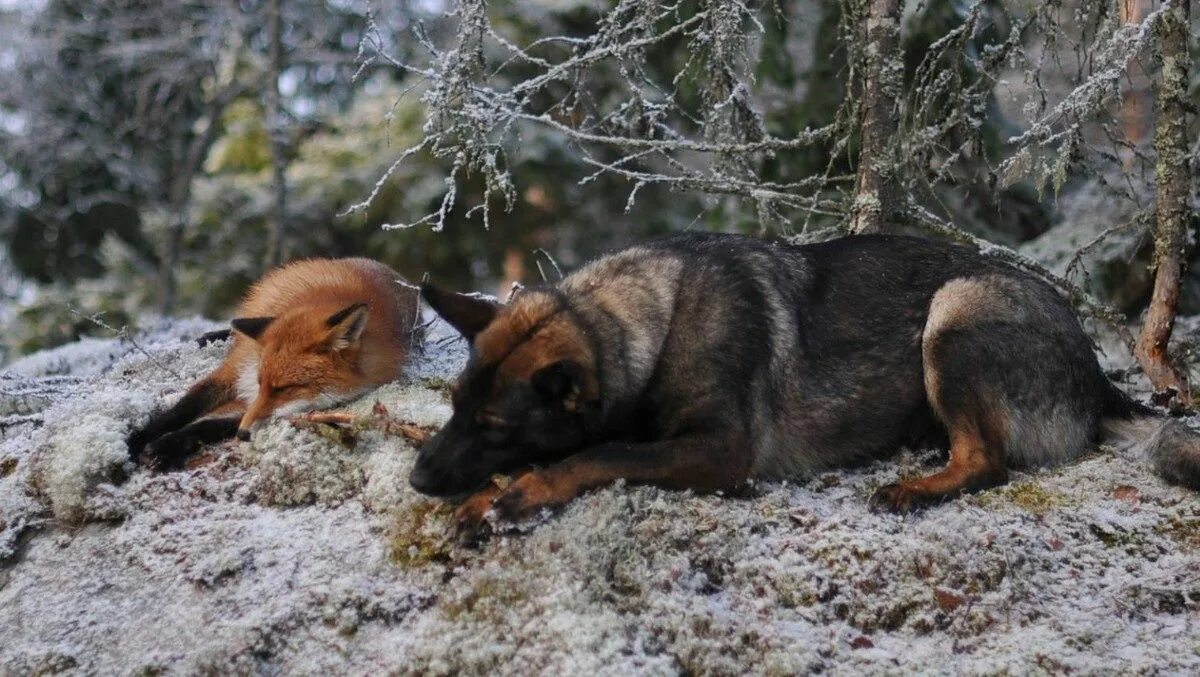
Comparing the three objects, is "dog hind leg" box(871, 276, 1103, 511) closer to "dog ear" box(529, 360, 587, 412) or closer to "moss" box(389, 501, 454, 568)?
"dog ear" box(529, 360, 587, 412)

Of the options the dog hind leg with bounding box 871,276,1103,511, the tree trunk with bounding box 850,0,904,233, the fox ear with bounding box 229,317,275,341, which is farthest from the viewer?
the tree trunk with bounding box 850,0,904,233

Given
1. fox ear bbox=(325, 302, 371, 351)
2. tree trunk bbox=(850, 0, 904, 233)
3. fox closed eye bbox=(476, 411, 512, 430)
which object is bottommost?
fox closed eye bbox=(476, 411, 512, 430)

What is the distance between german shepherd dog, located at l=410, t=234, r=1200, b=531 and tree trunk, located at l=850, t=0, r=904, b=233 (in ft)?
2.78

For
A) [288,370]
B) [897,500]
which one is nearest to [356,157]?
[288,370]

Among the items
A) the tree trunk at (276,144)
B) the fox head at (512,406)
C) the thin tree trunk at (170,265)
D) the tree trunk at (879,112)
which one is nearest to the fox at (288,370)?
the fox head at (512,406)

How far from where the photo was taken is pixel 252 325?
5293mm

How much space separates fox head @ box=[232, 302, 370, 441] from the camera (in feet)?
16.7

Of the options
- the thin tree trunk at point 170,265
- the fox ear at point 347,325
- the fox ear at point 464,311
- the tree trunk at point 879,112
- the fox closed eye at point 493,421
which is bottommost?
the thin tree trunk at point 170,265

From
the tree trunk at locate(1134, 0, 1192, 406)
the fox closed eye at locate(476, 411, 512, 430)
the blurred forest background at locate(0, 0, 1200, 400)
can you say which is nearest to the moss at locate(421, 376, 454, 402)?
the fox closed eye at locate(476, 411, 512, 430)

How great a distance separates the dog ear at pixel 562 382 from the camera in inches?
147

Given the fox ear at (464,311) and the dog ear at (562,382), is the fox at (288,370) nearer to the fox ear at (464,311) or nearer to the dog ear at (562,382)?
the fox ear at (464,311)

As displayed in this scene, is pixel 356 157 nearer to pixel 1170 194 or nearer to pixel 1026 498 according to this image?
pixel 1170 194

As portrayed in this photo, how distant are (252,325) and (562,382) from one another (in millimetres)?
2387

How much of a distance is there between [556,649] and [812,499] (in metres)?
1.61
